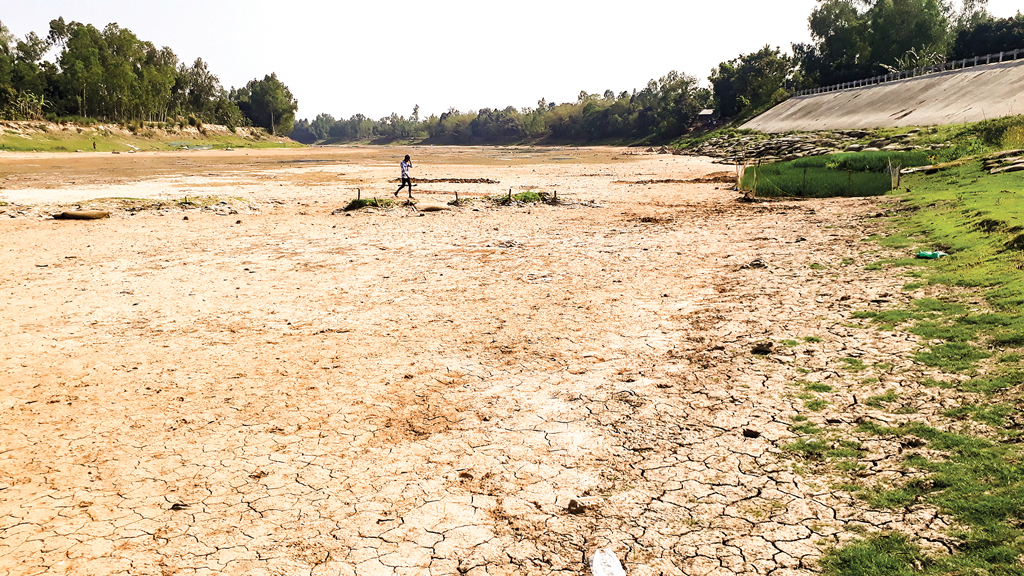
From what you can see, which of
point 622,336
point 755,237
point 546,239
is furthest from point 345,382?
point 755,237

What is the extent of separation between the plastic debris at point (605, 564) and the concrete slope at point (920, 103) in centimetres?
4518

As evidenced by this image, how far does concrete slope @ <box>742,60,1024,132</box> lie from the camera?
41469mm

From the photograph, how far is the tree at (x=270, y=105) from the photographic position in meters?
132

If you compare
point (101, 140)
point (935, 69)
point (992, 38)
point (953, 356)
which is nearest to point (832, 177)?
point (953, 356)

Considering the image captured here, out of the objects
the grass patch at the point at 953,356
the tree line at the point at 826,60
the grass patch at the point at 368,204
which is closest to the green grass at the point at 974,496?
the grass patch at the point at 953,356

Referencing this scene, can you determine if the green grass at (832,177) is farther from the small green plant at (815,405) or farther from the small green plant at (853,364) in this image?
the small green plant at (815,405)

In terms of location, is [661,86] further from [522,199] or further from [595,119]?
[522,199]

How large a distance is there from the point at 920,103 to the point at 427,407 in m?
57.5

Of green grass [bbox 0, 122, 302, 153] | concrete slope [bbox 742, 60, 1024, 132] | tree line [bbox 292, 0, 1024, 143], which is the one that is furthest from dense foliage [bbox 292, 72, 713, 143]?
green grass [bbox 0, 122, 302, 153]

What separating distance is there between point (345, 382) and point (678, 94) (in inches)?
4352

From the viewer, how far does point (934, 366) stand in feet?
22.3

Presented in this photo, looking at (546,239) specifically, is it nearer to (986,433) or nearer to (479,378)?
(479,378)

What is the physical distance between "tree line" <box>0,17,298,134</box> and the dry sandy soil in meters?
77.2

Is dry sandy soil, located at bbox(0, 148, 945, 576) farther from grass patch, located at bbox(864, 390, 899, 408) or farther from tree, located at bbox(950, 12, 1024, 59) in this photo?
tree, located at bbox(950, 12, 1024, 59)
